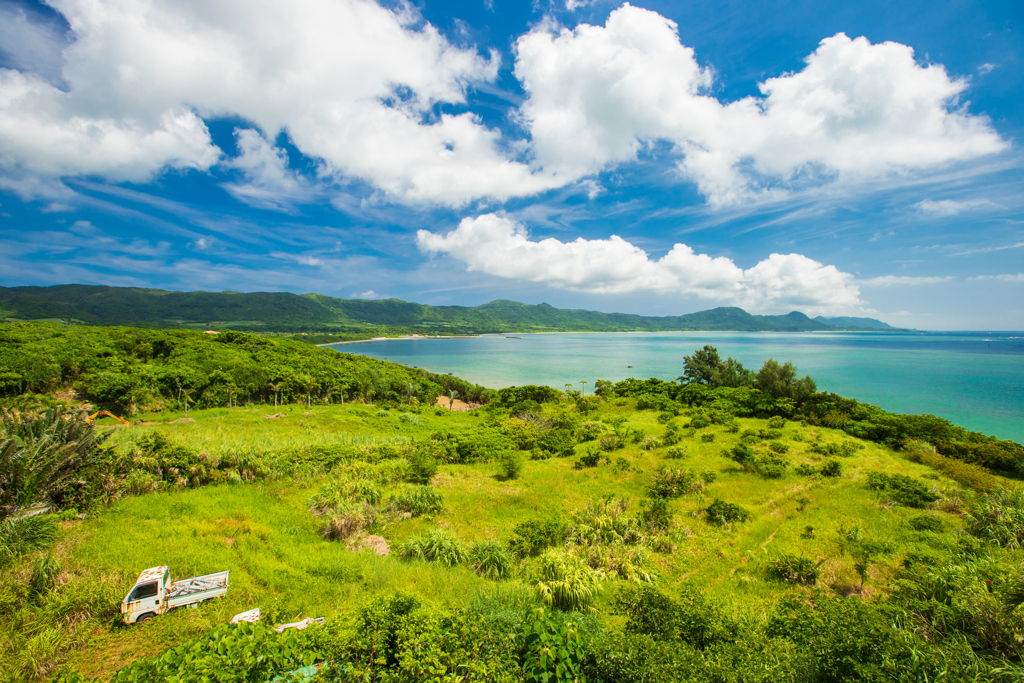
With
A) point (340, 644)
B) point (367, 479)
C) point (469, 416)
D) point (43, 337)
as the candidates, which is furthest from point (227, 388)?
point (340, 644)

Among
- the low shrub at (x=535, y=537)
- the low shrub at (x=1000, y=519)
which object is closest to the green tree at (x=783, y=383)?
the low shrub at (x=1000, y=519)

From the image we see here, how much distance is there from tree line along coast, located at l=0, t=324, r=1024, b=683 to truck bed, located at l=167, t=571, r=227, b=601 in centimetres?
31

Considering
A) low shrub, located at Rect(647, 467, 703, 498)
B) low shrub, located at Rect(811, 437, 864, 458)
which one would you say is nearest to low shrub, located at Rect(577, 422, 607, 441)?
low shrub, located at Rect(647, 467, 703, 498)

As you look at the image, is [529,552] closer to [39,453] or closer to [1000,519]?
[39,453]

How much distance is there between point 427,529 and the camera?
1161cm

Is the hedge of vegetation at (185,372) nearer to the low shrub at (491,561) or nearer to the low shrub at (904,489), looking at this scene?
the low shrub at (491,561)

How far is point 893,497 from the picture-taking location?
45.5 feet

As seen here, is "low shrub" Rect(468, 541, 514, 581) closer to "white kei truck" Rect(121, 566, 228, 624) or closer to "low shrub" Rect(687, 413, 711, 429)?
"white kei truck" Rect(121, 566, 228, 624)

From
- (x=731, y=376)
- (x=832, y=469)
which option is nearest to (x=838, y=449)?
(x=832, y=469)

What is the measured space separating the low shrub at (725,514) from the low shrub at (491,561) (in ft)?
26.3

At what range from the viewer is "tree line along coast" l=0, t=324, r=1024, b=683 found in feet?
15.8

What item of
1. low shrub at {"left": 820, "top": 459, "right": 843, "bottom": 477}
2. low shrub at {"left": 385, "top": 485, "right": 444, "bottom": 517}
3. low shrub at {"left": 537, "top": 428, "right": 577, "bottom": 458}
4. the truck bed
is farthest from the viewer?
low shrub at {"left": 537, "top": 428, "right": 577, "bottom": 458}

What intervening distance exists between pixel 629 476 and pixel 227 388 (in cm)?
4452

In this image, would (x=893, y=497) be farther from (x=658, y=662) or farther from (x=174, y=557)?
(x=174, y=557)
